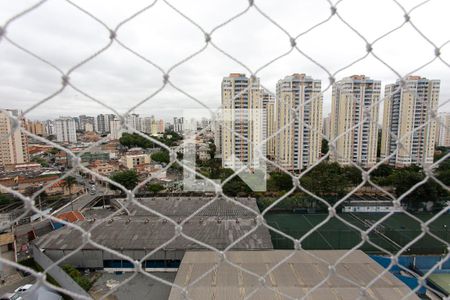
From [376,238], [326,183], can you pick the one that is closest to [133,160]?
[326,183]

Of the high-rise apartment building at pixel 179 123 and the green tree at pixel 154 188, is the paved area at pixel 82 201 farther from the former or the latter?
the high-rise apartment building at pixel 179 123

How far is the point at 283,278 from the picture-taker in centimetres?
283

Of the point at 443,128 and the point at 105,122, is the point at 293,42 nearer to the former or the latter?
the point at 443,128

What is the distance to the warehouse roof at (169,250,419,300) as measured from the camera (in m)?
2.45

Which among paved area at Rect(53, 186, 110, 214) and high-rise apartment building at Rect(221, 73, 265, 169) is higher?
high-rise apartment building at Rect(221, 73, 265, 169)

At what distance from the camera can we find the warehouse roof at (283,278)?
245 cm

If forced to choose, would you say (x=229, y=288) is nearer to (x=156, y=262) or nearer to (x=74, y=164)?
(x=156, y=262)

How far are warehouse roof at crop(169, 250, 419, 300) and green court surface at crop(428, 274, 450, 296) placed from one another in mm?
1108

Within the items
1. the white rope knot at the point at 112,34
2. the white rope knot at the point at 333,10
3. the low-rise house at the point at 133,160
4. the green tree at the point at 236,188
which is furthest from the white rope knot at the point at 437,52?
the low-rise house at the point at 133,160

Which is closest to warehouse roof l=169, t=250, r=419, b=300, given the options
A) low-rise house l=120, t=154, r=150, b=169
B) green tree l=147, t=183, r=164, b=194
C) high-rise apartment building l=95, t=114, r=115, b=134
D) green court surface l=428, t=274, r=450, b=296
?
green court surface l=428, t=274, r=450, b=296

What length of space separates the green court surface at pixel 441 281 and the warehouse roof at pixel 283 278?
3.64 feet

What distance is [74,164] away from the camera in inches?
16.8

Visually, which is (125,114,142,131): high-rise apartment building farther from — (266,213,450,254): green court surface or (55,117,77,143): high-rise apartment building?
(266,213,450,254): green court surface

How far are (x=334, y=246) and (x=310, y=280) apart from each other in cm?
217
